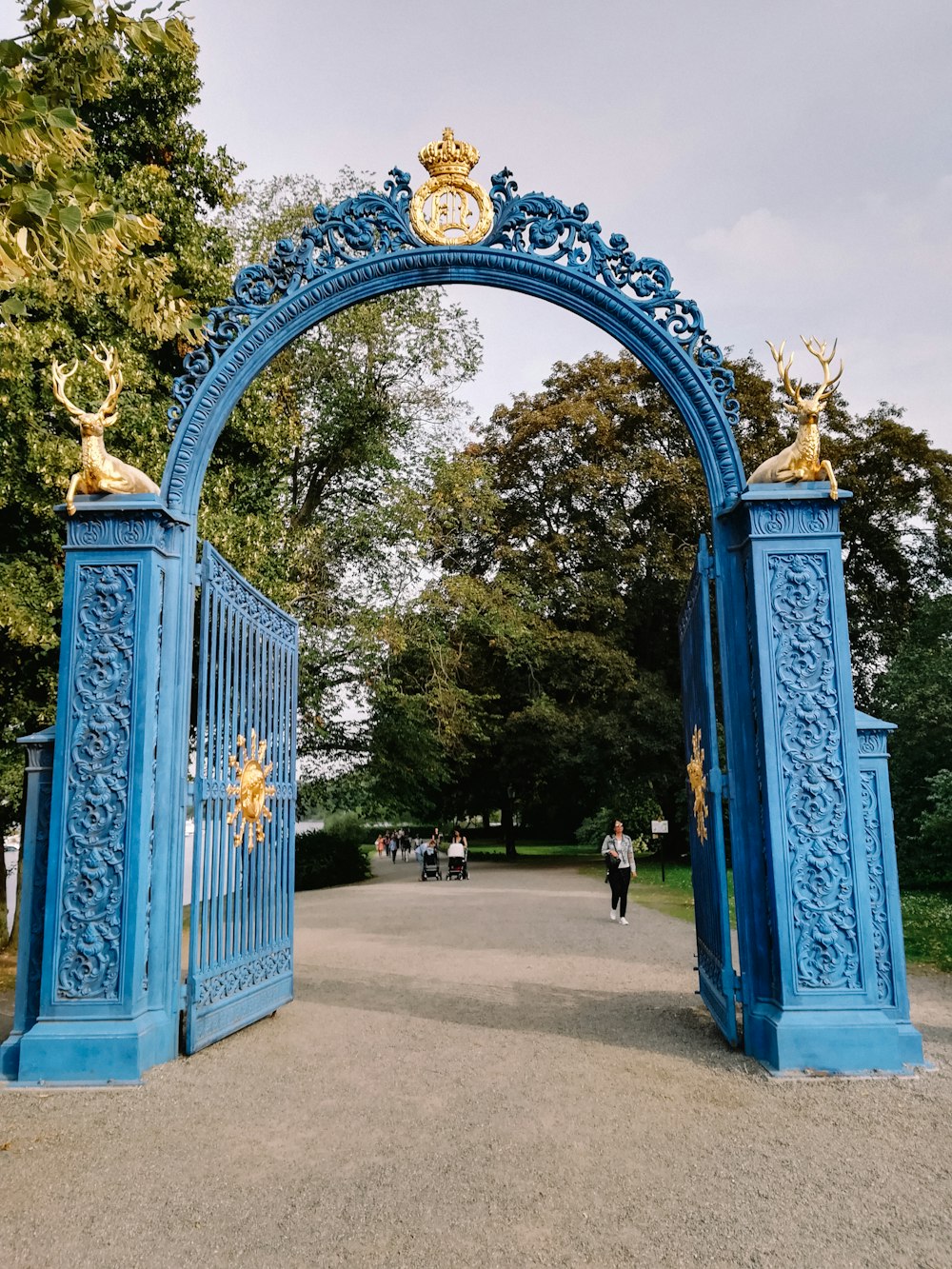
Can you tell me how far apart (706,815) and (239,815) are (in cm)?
318

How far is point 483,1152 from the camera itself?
3.91 meters

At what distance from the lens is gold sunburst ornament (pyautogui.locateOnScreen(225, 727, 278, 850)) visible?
6.21 meters

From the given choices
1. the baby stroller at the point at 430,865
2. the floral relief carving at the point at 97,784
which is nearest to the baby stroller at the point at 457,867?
the baby stroller at the point at 430,865

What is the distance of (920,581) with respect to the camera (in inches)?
948

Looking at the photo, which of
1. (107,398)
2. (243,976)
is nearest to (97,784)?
(243,976)

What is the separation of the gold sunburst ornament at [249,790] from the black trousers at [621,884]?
740 cm

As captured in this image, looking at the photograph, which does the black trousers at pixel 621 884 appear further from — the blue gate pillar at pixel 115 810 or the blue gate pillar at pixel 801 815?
the blue gate pillar at pixel 115 810

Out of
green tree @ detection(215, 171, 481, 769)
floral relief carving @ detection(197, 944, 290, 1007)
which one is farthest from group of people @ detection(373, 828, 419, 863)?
floral relief carving @ detection(197, 944, 290, 1007)

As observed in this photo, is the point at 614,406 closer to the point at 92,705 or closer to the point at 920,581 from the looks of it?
the point at 920,581

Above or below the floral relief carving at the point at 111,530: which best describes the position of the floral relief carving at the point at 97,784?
below

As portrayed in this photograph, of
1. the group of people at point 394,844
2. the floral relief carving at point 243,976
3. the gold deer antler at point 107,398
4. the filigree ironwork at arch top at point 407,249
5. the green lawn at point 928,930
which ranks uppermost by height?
the filigree ironwork at arch top at point 407,249

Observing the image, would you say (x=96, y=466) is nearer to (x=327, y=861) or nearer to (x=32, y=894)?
(x=32, y=894)

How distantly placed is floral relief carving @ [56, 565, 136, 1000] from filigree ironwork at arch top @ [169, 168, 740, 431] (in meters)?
1.39

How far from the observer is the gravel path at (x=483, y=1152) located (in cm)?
308
